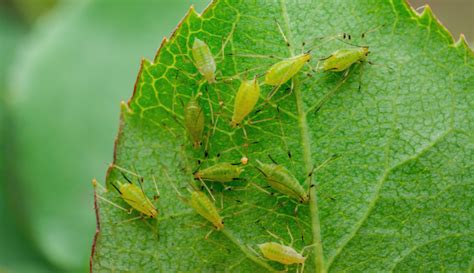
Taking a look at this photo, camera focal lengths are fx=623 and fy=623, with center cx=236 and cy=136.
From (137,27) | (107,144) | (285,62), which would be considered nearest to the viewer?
(285,62)

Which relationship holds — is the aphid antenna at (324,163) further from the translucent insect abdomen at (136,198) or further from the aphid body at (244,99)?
the translucent insect abdomen at (136,198)

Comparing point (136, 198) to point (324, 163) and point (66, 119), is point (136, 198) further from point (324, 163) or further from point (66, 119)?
point (66, 119)

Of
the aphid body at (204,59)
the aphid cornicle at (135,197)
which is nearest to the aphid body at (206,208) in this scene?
the aphid cornicle at (135,197)

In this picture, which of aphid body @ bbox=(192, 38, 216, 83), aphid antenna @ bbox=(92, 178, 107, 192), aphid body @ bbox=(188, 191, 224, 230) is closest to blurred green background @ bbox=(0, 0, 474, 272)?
aphid antenna @ bbox=(92, 178, 107, 192)

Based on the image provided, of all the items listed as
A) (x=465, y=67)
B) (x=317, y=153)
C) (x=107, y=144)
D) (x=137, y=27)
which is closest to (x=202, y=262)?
(x=317, y=153)

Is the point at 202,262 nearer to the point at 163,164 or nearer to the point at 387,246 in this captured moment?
the point at 163,164

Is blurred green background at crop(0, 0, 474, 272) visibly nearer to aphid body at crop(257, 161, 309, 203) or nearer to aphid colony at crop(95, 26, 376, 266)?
aphid colony at crop(95, 26, 376, 266)
